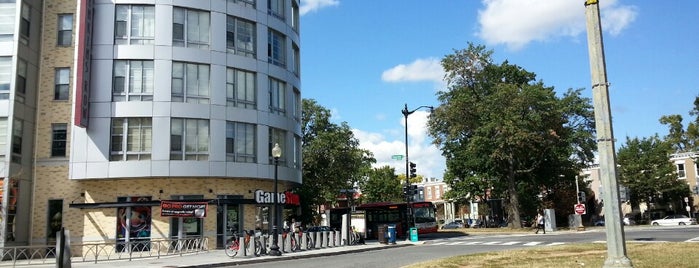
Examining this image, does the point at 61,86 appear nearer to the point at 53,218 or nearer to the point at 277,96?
the point at 53,218

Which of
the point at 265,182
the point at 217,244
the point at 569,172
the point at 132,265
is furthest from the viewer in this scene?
the point at 569,172

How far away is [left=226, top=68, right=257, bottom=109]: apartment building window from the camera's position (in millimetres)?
32031

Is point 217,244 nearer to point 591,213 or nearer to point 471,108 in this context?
point 471,108

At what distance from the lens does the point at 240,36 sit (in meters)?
33.0

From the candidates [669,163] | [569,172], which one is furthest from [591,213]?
[569,172]

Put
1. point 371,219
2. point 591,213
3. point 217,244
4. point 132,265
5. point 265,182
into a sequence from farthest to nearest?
point 591,213, point 371,219, point 265,182, point 217,244, point 132,265

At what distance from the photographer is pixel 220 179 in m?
31.4

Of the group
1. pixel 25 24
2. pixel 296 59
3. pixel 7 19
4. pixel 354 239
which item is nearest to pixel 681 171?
pixel 354 239

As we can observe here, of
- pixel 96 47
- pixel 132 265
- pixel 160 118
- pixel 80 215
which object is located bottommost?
pixel 132 265

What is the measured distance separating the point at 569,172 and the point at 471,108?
12455 mm

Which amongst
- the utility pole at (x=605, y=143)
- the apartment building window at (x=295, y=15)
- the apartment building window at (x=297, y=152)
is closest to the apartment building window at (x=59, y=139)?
the apartment building window at (x=297, y=152)

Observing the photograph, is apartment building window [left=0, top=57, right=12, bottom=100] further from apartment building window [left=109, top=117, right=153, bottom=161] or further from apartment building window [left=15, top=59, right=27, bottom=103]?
apartment building window [left=109, top=117, right=153, bottom=161]

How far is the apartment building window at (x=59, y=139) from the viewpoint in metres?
30.0

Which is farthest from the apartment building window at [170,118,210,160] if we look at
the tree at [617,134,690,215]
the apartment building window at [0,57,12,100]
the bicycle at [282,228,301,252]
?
the tree at [617,134,690,215]
